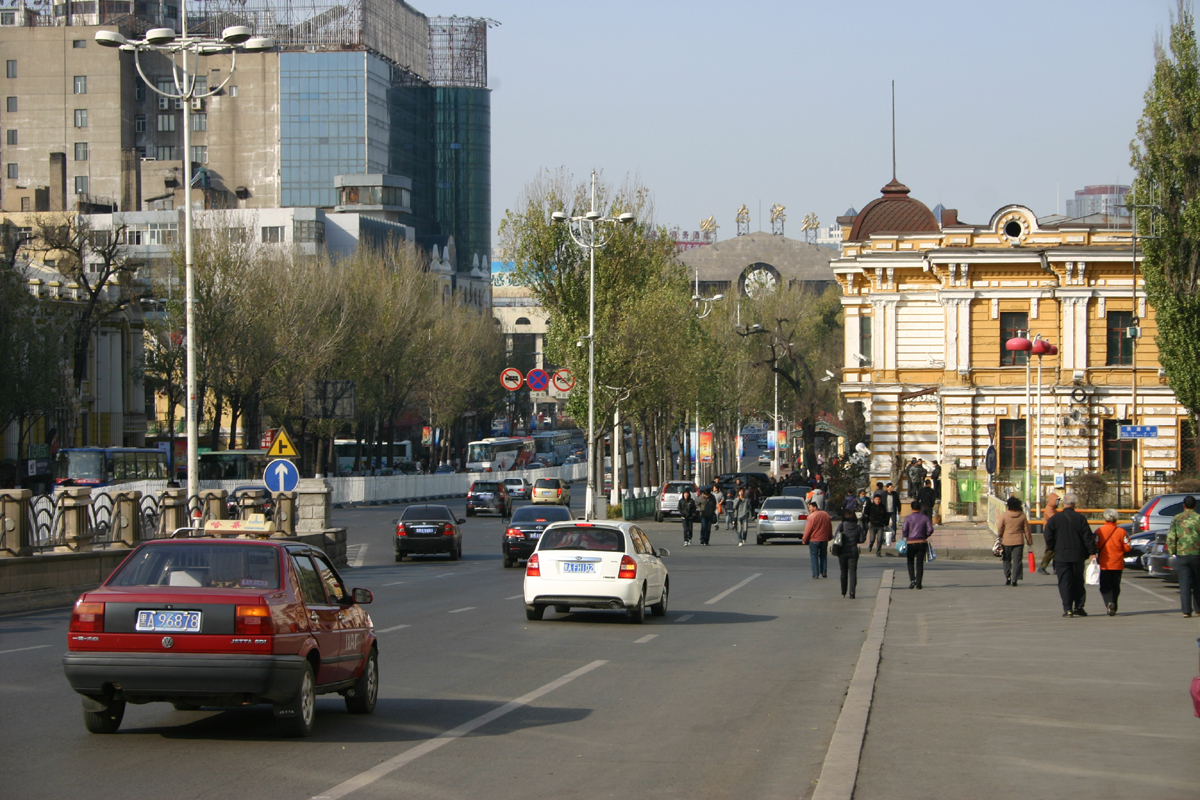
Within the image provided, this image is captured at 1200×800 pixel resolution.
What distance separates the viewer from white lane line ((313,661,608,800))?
333 inches

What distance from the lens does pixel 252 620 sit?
9.38 m

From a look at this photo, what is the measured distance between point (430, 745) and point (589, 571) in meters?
9.40

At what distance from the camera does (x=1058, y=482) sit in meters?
44.4

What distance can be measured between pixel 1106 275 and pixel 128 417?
170 feet

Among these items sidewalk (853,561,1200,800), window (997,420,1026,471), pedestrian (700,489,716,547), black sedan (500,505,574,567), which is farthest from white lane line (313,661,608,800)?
window (997,420,1026,471)

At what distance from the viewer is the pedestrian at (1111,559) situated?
1991cm

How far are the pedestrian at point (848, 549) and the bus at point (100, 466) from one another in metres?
39.8

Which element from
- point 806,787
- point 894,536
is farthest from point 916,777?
point 894,536

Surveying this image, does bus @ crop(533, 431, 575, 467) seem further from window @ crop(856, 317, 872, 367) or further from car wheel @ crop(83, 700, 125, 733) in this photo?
car wheel @ crop(83, 700, 125, 733)

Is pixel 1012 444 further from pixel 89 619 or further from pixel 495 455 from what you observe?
pixel 89 619

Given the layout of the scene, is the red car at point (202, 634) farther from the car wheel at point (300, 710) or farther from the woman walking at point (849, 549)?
the woman walking at point (849, 549)

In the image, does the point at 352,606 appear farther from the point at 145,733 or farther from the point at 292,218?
the point at 292,218

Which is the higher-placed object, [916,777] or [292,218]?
[292,218]

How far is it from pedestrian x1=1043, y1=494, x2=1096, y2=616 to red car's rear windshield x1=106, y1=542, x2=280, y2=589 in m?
12.9
